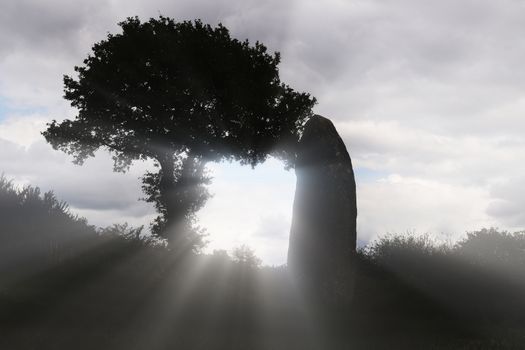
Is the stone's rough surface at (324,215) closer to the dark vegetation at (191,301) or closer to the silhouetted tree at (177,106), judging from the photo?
the dark vegetation at (191,301)

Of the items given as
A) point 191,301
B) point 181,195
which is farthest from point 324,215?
point 181,195

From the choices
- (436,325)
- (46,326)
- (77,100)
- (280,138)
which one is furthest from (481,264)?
(77,100)

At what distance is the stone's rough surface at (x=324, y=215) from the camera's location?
14.5 meters

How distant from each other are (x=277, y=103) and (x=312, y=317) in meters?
13.9

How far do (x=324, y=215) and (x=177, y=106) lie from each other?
1109 centimetres

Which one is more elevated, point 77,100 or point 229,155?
point 77,100

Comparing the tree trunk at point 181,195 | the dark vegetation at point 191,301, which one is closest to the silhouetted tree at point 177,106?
the tree trunk at point 181,195

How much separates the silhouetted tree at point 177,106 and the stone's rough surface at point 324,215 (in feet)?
24.5

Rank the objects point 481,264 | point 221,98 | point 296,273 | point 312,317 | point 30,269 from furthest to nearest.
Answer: point 221,98 < point 481,264 < point 296,273 < point 312,317 < point 30,269

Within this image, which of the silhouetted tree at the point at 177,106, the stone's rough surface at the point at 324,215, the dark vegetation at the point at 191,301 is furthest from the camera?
the silhouetted tree at the point at 177,106

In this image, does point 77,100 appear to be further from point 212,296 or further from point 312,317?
point 312,317

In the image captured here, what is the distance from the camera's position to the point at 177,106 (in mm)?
22891

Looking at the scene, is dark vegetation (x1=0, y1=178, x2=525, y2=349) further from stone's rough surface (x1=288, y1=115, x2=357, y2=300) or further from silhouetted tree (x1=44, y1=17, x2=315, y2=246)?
silhouetted tree (x1=44, y1=17, x2=315, y2=246)

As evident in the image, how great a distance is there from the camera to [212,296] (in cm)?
1373
